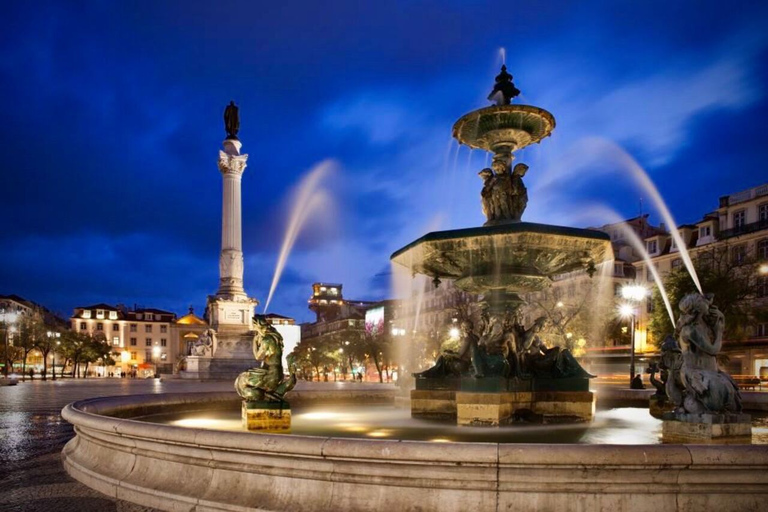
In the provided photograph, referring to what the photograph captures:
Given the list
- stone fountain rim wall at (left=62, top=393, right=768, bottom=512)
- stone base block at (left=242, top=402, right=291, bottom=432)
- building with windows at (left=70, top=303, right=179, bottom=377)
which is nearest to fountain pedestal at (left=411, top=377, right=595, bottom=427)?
stone base block at (left=242, top=402, right=291, bottom=432)

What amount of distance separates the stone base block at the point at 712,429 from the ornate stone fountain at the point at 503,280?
3064 mm

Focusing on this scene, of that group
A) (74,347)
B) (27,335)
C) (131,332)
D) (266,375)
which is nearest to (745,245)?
(266,375)

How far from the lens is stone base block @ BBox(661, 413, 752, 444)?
21.7ft

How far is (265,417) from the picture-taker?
8.34 m

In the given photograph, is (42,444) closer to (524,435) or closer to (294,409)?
(294,409)

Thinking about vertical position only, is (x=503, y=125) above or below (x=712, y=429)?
above

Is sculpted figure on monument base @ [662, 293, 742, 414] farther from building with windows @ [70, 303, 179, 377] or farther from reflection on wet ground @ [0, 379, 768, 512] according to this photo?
building with windows @ [70, 303, 179, 377]

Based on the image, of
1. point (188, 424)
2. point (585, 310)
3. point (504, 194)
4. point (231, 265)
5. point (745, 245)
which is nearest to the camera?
point (188, 424)

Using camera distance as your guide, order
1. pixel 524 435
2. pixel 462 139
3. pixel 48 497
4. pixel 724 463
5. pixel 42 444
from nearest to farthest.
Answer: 1. pixel 724 463
2. pixel 48 497
3. pixel 524 435
4. pixel 42 444
5. pixel 462 139

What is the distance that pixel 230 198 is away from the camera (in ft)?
150

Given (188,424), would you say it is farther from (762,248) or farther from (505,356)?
(762,248)

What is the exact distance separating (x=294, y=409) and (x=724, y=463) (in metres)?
10.3

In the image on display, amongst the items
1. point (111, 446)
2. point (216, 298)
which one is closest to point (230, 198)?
point (216, 298)

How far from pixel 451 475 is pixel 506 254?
600 cm
